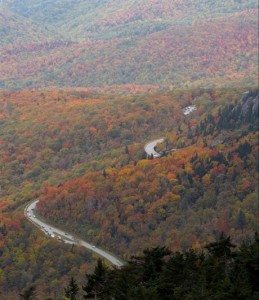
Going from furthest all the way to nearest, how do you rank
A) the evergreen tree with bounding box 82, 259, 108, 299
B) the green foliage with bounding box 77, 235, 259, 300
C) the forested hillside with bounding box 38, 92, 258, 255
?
the forested hillside with bounding box 38, 92, 258, 255 → the evergreen tree with bounding box 82, 259, 108, 299 → the green foliage with bounding box 77, 235, 259, 300

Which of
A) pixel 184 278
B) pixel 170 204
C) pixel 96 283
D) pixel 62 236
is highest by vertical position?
pixel 184 278

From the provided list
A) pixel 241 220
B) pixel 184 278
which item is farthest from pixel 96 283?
pixel 241 220

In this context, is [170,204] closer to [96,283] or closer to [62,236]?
[62,236]

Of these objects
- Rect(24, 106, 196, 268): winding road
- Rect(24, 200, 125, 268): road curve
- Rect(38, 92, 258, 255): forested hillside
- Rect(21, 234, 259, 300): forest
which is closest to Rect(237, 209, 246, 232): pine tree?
Rect(38, 92, 258, 255): forested hillside

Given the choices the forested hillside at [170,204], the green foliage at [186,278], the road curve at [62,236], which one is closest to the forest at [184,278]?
the green foliage at [186,278]

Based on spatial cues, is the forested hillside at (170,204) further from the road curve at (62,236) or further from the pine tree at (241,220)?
the road curve at (62,236)

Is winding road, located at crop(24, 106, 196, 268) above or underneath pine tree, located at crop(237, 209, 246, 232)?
underneath

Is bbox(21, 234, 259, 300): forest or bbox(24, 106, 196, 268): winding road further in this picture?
bbox(24, 106, 196, 268): winding road

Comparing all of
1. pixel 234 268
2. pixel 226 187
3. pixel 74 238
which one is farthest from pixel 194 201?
pixel 234 268

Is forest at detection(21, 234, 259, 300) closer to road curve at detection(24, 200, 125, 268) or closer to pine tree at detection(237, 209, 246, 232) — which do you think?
road curve at detection(24, 200, 125, 268)
